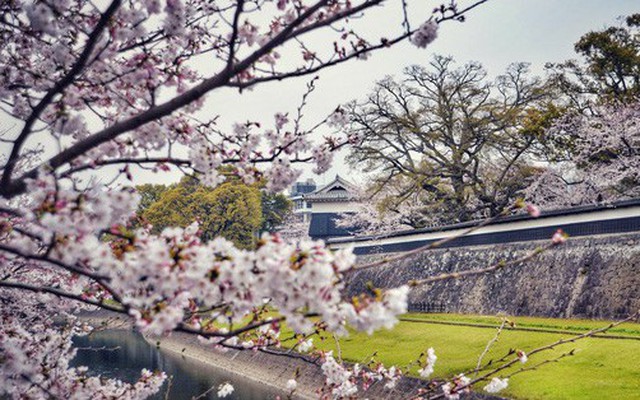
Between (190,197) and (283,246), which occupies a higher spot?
(190,197)

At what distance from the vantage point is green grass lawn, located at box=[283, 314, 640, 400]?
39.9 feet

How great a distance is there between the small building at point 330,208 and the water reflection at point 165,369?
14280 mm

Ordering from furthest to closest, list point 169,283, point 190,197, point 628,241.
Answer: point 190,197 → point 628,241 → point 169,283

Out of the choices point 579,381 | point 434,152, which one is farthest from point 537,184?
point 579,381

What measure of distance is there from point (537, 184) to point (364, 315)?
85.8 feet

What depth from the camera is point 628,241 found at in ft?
60.4

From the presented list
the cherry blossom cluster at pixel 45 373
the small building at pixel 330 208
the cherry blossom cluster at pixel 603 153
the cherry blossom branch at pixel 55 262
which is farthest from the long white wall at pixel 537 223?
the small building at pixel 330 208

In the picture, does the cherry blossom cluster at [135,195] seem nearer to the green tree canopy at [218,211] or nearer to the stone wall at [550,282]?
the stone wall at [550,282]

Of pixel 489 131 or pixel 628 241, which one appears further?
pixel 489 131

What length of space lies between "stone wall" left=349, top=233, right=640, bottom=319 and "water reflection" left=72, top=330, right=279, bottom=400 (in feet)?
26.6

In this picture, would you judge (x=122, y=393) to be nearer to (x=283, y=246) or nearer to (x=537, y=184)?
(x=283, y=246)

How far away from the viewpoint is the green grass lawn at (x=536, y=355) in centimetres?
1217

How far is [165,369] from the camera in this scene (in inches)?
1020

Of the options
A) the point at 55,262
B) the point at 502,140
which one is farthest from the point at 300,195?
the point at 55,262
